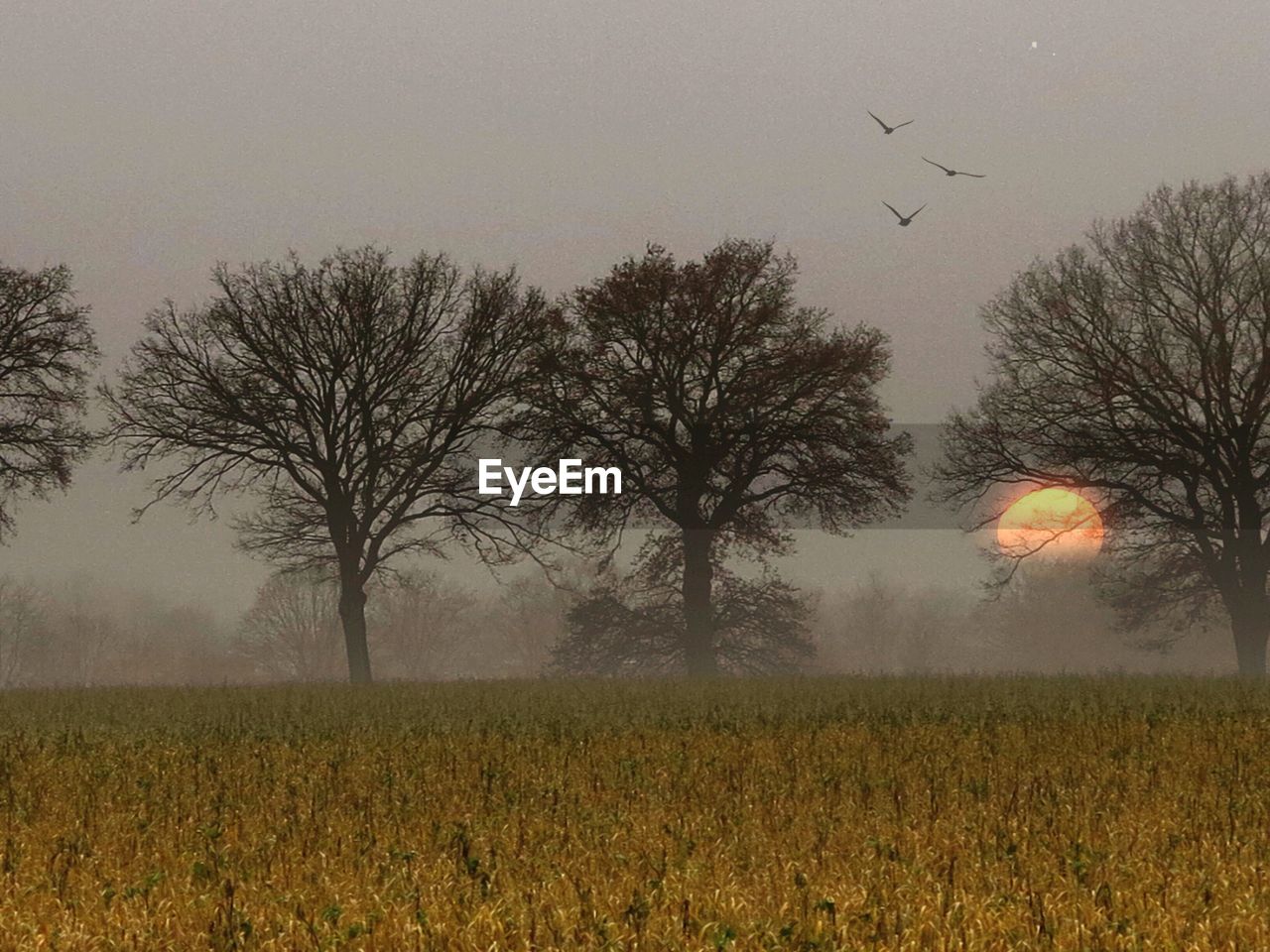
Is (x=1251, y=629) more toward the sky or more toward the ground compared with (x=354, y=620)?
more toward the ground

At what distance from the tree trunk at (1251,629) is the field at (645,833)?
2227 centimetres

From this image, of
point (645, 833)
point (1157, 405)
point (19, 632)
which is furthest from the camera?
point (19, 632)

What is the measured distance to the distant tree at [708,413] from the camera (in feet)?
123

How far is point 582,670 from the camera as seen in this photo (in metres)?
45.6

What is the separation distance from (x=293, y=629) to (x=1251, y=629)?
246 feet

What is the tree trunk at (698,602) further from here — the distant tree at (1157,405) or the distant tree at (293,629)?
the distant tree at (293,629)

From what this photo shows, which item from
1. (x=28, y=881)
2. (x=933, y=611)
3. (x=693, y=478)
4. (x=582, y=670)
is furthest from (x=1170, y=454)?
(x=933, y=611)

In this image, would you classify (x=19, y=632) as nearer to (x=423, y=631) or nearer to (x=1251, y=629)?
(x=423, y=631)

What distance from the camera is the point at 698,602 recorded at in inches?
1532

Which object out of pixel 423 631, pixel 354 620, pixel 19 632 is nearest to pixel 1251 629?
pixel 354 620

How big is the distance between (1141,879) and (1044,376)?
32387mm

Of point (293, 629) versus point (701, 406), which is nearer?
point (701, 406)

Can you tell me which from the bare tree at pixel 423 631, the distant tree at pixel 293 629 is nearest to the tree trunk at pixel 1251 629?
the bare tree at pixel 423 631

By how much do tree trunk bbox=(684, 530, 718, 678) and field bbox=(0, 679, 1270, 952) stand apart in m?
20.0
